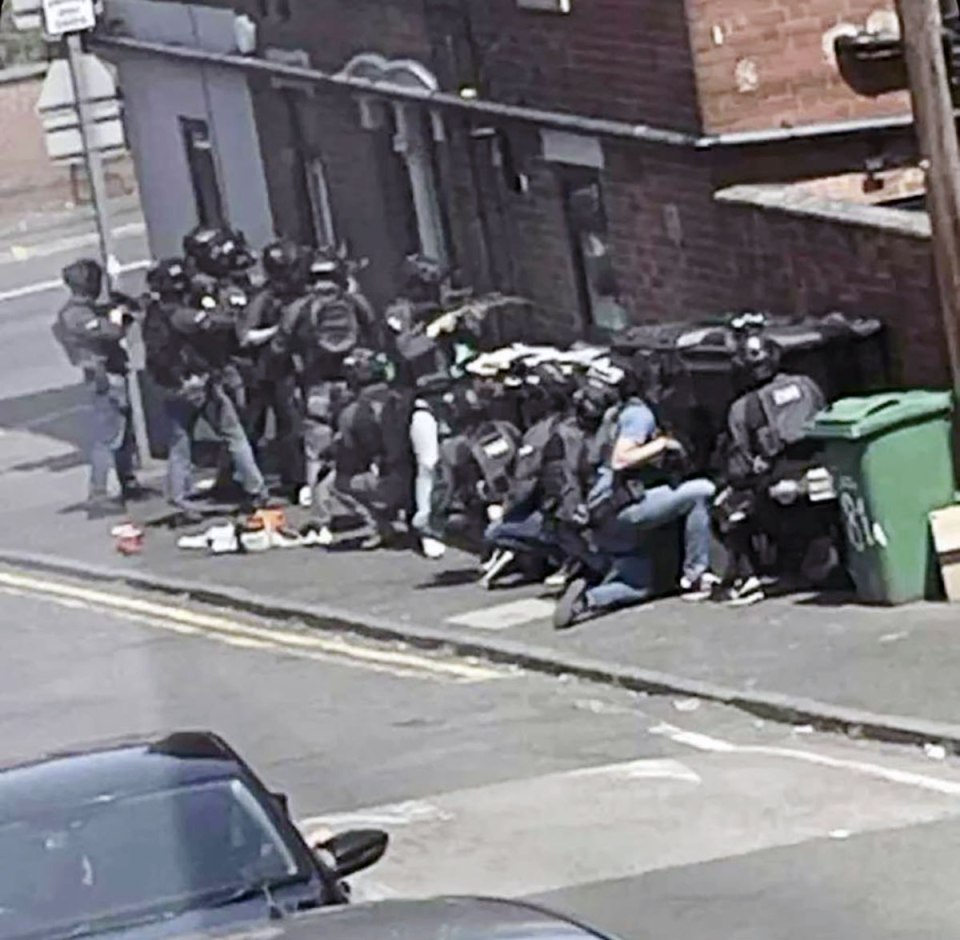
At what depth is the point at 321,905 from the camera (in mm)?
8891

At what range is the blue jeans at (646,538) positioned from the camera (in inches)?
725

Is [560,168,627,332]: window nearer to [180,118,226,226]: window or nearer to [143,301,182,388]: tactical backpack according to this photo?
[143,301,182,388]: tactical backpack

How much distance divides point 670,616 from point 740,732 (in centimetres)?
247

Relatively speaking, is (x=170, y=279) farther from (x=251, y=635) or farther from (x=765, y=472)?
(x=765, y=472)

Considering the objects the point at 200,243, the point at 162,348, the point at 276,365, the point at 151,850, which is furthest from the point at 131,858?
the point at 200,243

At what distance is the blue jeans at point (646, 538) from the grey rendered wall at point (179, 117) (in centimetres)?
890

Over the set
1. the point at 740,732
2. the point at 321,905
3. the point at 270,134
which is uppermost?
the point at 270,134

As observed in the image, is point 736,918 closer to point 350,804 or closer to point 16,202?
point 350,804

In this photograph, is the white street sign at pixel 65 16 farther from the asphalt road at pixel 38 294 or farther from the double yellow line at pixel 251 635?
the double yellow line at pixel 251 635

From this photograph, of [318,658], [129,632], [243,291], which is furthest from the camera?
[243,291]

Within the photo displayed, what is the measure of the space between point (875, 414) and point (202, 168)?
12.8 meters

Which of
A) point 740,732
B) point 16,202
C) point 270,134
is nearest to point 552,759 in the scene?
A: point 740,732

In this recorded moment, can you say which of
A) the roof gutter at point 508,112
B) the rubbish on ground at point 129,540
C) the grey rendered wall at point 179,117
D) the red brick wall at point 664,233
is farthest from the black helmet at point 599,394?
the grey rendered wall at point 179,117

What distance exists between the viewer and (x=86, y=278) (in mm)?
26422
